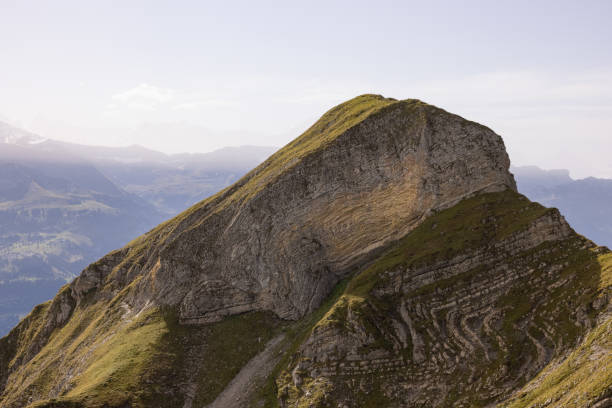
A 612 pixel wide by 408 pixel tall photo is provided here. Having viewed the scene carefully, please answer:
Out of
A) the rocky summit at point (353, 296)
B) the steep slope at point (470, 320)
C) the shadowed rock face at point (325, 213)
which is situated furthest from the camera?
the shadowed rock face at point (325, 213)

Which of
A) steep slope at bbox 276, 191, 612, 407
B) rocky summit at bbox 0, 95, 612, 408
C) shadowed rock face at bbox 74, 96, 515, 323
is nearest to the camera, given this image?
steep slope at bbox 276, 191, 612, 407

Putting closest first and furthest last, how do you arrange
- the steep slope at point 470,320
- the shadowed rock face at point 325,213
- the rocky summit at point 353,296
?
the steep slope at point 470,320
the rocky summit at point 353,296
the shadowed rock face at point 325,213

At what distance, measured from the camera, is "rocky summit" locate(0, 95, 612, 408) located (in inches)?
2245

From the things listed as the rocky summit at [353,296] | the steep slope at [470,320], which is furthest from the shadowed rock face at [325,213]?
the steep slope at [470,320]

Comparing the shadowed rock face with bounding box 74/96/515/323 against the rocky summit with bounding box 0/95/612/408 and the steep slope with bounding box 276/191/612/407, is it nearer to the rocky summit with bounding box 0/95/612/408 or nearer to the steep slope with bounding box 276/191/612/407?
the rocky summit with bounding box 0/95/612/408

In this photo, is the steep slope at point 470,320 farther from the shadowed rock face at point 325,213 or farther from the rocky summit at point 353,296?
the shadowed rock face at point 325,213

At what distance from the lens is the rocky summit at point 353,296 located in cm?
5703

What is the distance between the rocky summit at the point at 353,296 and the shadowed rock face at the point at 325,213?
31 cm

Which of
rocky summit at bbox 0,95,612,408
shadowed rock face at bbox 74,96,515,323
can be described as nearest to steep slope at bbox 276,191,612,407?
rocky summit at bbox 0,95,612,408

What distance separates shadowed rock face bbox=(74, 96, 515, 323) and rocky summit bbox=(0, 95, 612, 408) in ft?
1.01

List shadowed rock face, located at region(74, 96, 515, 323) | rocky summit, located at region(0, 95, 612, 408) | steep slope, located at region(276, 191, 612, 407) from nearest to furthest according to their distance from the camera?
steep slope, located at region(276, 191, 612, 407)
rocky summit, located at region(0, 95, 612, 408)
shadowed rock face, located at region(74, 96, 515, 323)

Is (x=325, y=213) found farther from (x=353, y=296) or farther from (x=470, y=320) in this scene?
(x=470, y=320)

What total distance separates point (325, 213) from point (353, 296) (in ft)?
76.8

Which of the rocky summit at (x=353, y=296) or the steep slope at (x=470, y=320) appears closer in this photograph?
the steep slope at (x=470, y=320)
